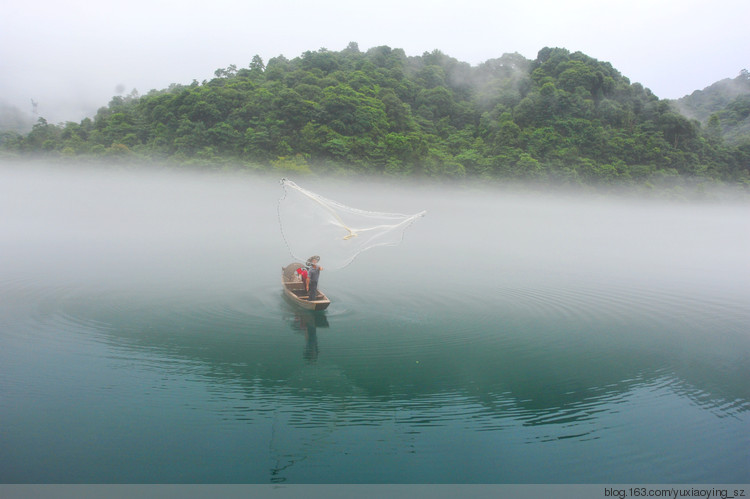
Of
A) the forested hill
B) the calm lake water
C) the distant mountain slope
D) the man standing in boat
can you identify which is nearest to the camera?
the calm lake water

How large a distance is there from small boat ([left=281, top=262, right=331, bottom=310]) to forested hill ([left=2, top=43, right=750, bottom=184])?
3637cm

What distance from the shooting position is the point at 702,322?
665 inches

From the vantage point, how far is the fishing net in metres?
12.8

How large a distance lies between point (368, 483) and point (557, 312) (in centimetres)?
1204

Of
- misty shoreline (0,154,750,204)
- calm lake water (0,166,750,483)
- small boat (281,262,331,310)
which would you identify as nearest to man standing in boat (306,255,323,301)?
small boat (281,262,331,310)

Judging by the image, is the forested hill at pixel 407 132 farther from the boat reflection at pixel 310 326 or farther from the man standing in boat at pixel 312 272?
the boat reflection at pixel 310 326

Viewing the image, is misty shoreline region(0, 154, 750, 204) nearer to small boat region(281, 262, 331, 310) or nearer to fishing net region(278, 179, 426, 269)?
small boat region(281, 262, 331, 310)

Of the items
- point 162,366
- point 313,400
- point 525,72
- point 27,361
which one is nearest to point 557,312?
point 313,400

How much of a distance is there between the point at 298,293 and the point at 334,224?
381 centimetres

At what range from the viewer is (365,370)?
1083 centimetres

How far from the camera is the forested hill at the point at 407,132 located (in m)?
56.2

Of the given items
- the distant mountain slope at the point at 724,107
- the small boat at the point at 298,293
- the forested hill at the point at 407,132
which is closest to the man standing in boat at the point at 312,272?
the small boat at the point at 298,293

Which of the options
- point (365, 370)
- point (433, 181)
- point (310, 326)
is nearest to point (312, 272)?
point (310, 326)

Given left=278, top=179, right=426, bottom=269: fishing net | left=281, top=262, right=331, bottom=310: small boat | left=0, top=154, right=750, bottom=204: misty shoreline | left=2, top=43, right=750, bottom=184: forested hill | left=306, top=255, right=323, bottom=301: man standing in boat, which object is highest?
left=2, top=43, right=750, bottom=184: forested hill
